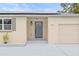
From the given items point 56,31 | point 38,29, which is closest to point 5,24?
point 38,29

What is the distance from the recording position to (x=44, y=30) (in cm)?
2300

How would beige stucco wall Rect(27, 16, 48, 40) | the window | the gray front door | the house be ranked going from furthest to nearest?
the gray front door
beige stucco wall Rect(27, 16, 48, 40)
the window
the house

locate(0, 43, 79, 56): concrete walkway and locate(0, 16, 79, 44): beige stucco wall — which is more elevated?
locate(0, 16, 79, 44): beige stucco wall

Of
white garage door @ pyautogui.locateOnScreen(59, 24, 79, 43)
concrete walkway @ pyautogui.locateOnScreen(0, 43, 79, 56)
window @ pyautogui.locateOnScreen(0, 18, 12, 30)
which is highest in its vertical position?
window @ pyautogui.locateOnScreen(0, 18, 12, 30)

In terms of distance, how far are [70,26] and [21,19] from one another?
4.40 metres

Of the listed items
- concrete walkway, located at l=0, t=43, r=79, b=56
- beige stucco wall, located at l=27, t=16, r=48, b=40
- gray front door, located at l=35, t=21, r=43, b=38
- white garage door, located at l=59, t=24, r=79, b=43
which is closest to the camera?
concrete walkway, located at l=0, t=43, r=79, b=56

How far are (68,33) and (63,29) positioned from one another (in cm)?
57

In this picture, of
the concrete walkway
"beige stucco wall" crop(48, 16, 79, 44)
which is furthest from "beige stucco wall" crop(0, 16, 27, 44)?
the concrete walkway

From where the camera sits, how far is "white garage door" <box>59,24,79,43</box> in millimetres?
20781

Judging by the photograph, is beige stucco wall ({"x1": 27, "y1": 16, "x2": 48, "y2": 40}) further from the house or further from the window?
the window

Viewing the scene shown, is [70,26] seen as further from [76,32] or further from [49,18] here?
[49,18]

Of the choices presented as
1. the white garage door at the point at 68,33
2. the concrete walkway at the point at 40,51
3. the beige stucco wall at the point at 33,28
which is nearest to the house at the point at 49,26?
the white garage door at the point at 68,33

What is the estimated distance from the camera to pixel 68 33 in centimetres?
2091

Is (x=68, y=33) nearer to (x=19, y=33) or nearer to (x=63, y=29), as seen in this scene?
(x=63, y=29)
